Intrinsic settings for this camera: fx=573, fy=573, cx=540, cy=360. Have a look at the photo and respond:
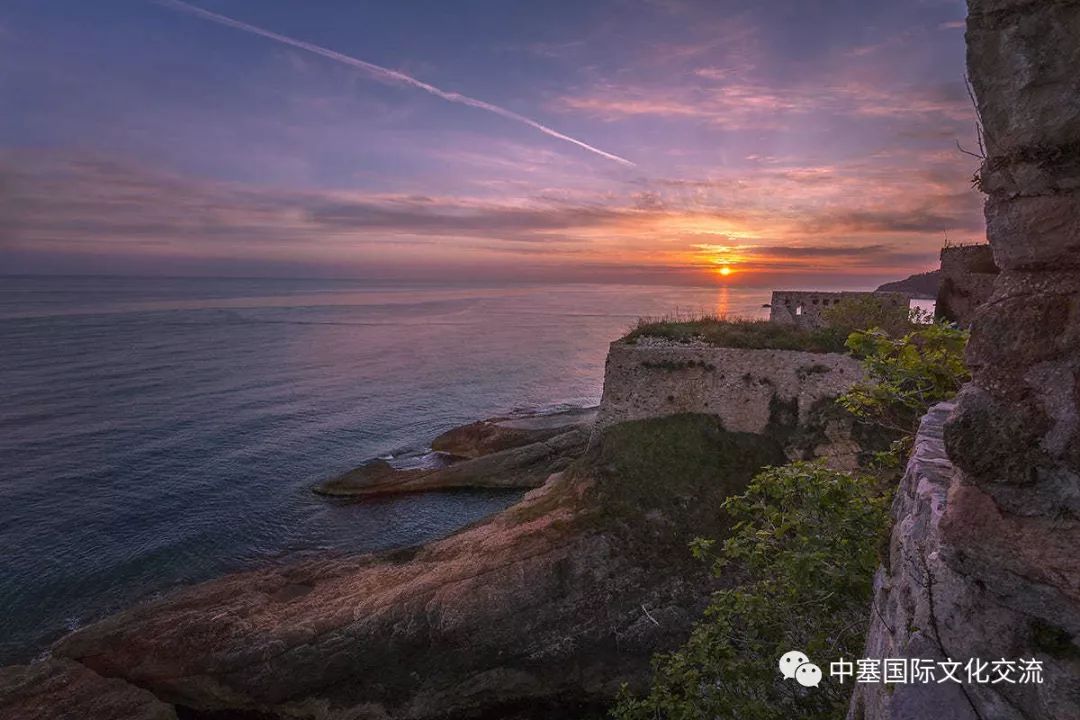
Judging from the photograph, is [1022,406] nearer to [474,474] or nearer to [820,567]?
[820,567]

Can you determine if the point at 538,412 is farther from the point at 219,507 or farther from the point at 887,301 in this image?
the point at 887,301

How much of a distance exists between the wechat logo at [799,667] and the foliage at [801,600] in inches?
11.1

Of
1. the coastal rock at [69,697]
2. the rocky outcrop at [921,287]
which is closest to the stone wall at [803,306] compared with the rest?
the rocky outcrop at [921,287]

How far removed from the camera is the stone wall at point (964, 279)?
28405mm

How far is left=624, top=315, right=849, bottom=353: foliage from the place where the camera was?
3166 cm

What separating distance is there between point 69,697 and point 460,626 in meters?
15.2

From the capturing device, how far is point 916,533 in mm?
6047

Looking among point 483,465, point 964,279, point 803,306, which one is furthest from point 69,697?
point 803,306

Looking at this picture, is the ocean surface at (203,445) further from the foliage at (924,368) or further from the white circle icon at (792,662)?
the foliage at (924,368)

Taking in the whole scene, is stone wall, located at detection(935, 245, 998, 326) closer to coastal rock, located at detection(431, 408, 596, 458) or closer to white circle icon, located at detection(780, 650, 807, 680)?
white circle icon, located at detection(780, 650, 807, 680)

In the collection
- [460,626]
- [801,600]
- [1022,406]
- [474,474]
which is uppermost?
[1022,406]

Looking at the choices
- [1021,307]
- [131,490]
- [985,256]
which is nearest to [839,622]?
[1021,307]

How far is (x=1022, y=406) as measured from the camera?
5074mm

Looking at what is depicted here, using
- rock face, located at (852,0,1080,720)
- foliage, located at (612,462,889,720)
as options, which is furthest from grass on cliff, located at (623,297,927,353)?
rock face, located at (852,0,1080,720)
